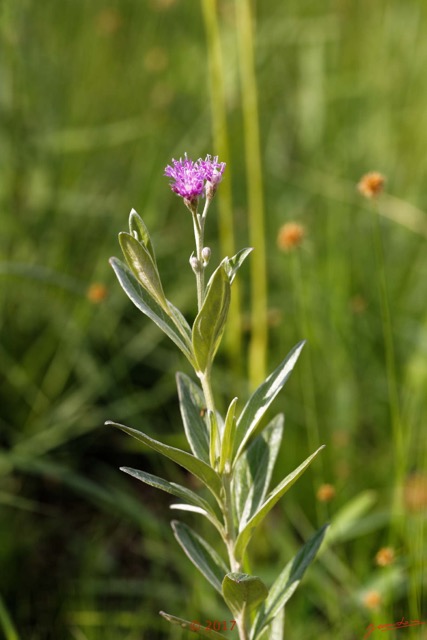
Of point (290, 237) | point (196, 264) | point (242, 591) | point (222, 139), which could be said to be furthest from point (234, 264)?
point (222, 139)

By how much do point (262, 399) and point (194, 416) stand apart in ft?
0.35

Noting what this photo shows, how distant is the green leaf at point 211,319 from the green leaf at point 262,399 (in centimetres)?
7

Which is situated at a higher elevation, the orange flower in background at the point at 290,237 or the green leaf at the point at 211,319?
the orange flower in background at the point at 290,237

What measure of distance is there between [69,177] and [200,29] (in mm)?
969

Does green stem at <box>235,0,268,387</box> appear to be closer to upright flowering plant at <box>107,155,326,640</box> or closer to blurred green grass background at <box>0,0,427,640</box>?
blurred green grass background at <box>0,0,427,640</box>

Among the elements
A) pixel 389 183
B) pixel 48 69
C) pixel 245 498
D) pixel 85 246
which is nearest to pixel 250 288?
pixel 85 246

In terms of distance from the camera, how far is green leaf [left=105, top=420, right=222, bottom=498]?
2.29ft

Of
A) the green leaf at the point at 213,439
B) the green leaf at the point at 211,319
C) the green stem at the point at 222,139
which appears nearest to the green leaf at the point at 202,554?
the green leaf at the point at 213,439

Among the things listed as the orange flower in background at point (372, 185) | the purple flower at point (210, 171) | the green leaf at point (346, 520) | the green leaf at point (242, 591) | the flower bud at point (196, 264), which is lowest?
the green leaf at point (242, 591)

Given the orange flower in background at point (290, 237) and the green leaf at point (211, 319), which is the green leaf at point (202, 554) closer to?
the green leaf at point (211, 319)

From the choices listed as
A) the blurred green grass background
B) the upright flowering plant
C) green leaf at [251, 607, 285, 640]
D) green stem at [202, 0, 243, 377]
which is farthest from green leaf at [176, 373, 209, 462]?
green stem at [202, 0, 243, 377]

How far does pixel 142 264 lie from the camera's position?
717 mm

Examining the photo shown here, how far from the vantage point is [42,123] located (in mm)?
2088

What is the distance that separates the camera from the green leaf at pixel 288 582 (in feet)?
2.70
